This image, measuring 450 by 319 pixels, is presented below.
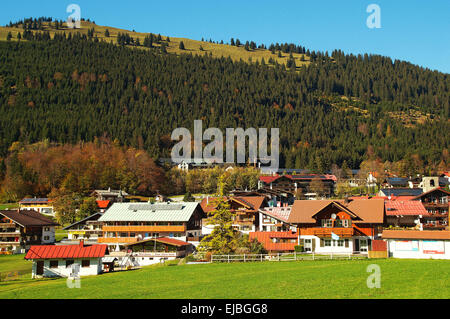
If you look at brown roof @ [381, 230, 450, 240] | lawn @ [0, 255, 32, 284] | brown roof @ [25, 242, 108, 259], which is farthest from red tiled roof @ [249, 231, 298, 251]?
lawn @ [0, 255, 32, 284]

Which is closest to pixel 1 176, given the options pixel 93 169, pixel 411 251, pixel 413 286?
pixel 93 169

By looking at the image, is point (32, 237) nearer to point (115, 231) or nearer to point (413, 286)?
point (115, 231)

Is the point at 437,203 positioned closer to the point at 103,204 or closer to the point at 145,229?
the point at 145,229

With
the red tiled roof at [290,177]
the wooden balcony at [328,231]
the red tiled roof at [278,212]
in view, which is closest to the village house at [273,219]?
the red tiled roof at [278,212]

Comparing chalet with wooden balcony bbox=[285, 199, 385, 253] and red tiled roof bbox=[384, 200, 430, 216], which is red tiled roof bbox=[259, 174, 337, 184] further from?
chalet with wooden balcony bbox=[285, 199, 385, 253]

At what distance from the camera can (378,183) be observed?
149125mm

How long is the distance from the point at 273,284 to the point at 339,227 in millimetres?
26573

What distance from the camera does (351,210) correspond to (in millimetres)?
56250

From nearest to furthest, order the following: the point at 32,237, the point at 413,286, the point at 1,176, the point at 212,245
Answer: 1. the point at 413,286
2. the point at 212,245
3. the point at 32,237
4. the point at 1,176

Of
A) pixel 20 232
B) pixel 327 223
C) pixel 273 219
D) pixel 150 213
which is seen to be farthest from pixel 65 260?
pixel 273 219

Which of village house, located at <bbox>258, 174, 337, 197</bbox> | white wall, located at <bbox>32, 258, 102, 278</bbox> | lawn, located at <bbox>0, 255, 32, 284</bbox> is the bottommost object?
lawn, located at <bbox>0, 255, 32, 284</bbox>

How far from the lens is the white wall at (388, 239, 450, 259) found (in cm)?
4384

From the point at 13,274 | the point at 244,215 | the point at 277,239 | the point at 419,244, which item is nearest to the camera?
the point at 419,244
